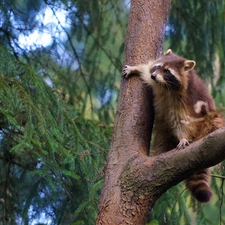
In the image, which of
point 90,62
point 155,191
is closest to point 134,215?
point 155,191

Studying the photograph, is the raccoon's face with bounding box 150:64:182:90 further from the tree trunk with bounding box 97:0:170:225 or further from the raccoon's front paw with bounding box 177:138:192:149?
the raccoon's front paw with bounding box 177:138:192:149

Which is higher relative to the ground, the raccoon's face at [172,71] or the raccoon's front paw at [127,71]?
the raccoon's face at [172,71]

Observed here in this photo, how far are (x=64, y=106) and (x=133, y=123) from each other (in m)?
1.19

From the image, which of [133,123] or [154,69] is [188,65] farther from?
[133,123]

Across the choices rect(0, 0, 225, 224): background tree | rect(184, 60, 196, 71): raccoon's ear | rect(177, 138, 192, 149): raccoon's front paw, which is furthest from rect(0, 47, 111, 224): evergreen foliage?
rect(184, 60, 196, 71): raccoon's ear

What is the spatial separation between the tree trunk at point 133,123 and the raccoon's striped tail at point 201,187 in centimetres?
59

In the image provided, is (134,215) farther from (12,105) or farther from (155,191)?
(12,105)

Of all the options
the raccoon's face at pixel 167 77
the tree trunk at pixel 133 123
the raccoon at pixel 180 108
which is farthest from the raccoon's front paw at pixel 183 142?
the raccoon's face at pixel 167 77

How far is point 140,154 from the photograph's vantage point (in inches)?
129

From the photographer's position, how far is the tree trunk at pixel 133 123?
3.15 metres

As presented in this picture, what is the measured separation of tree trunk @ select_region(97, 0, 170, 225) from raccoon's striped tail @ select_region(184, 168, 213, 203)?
0.59 meters

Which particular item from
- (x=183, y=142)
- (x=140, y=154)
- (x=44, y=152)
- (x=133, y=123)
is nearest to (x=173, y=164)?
(x=140, y=154)

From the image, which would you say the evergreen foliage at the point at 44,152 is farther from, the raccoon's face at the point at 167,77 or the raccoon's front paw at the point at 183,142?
the raccoon's face at the point at 167,77

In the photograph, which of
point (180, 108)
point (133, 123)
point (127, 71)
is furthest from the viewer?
point (180, 108)
